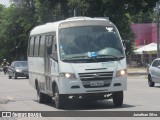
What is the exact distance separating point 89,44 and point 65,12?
42.8 metres

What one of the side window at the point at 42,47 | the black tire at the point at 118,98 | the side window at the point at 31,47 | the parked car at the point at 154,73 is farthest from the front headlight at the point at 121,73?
the parked car at the point at 154,73

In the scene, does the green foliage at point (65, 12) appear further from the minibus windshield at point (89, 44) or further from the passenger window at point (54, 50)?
the passenger window at point (54, 50)

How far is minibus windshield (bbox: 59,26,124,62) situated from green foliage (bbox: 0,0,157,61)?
3619cm

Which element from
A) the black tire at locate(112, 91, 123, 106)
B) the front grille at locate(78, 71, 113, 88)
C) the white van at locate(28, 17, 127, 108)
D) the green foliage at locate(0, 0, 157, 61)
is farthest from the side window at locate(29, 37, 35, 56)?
the green foliage at locate(0, 0, 157, 61)

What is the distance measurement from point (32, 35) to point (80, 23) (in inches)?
185

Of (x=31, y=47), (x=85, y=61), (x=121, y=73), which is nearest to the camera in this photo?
(x=85, y=61)

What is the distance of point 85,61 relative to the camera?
17.3 metres

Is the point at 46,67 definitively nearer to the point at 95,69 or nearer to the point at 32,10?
the point at 95,69

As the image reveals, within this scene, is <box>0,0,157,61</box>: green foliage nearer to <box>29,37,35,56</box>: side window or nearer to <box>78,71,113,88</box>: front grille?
<box>29,37,35,56</box>: side window

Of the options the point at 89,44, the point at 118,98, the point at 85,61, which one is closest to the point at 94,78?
the point at 85,61

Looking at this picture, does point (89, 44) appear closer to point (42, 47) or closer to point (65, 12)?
point (42, 47)

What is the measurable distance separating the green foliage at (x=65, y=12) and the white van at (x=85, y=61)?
3612 centimetres

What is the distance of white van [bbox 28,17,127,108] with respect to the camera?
1719cm

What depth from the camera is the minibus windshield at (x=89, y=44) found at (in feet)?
57.5
